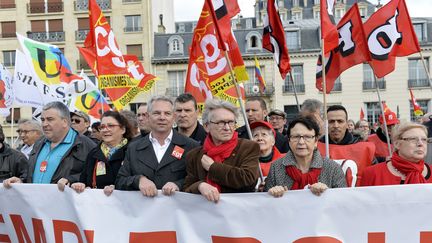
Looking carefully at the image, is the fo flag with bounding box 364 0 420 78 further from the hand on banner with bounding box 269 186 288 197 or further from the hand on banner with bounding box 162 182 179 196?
the hand on banner with bounding box 162 182 179 196

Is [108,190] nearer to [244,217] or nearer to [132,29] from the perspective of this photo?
[244,217]

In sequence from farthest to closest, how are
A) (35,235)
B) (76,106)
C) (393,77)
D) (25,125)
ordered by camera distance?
(393,77) < (76,106) < (25,125) < (35,235)

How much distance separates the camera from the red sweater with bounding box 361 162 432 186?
14.0 ft

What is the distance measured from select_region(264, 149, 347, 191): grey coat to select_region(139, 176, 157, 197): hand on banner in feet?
2.70

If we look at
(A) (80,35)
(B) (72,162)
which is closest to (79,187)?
(B) (72,162)

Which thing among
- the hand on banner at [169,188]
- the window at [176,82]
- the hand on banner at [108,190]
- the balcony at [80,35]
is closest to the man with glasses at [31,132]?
the hand on banner at [108,190]

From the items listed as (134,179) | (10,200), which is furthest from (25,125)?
(134,179)

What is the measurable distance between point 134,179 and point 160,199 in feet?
0.80

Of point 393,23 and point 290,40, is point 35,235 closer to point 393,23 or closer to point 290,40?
point 393,23

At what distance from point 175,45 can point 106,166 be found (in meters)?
40.3

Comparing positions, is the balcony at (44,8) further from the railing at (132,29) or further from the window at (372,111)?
the window at (372,111)

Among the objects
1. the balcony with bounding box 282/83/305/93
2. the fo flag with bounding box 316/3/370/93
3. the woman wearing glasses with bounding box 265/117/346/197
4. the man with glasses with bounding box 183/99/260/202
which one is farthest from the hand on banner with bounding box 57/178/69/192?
the balcony with bounding box 282/83/305/93

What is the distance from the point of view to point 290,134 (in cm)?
430

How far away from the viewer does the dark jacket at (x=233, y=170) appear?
4051 millimetres
